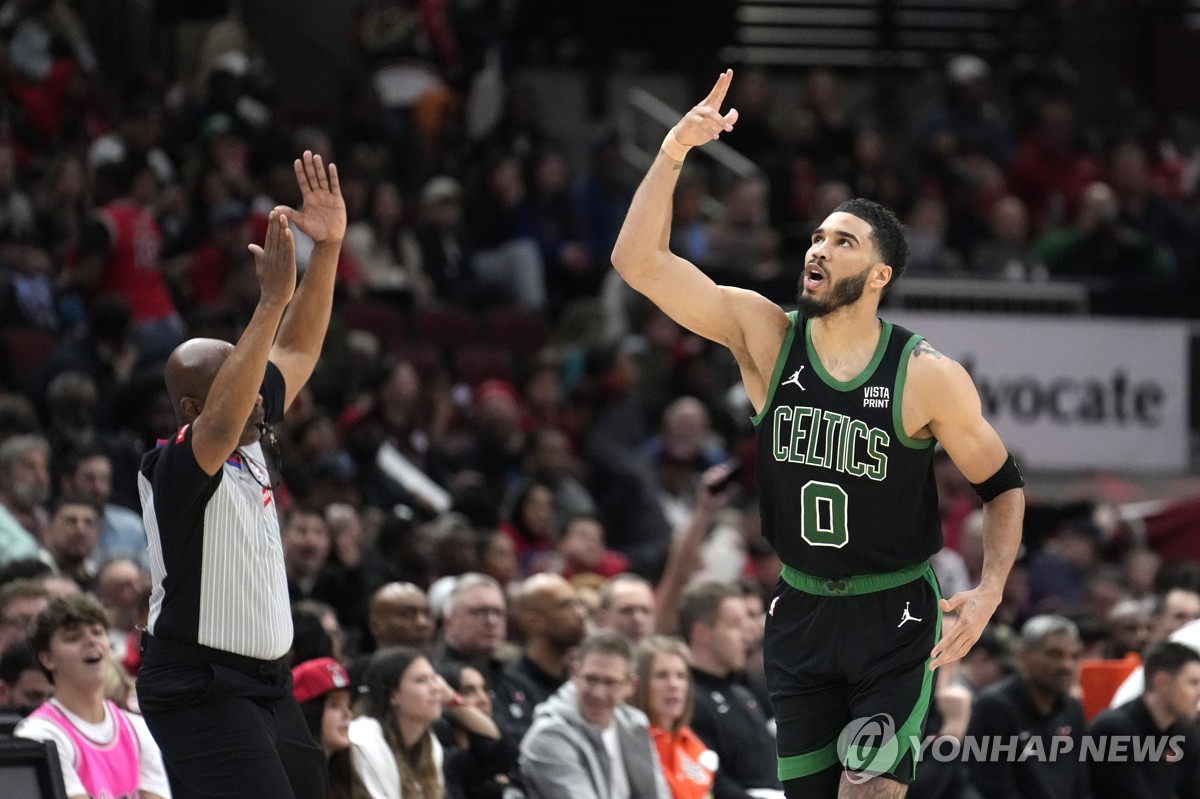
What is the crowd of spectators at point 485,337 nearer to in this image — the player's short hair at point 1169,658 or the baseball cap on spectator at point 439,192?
the baseball cap on spectator at point 439,192

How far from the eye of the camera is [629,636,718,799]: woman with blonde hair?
8297 millimetres

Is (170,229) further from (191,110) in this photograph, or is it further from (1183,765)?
(1183,765)

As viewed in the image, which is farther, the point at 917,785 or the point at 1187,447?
the point at 1187,447

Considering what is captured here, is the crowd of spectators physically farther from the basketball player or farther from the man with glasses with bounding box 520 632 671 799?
the basketball player

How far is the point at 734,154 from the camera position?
1781 cm

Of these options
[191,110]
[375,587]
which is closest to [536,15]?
[191,110]

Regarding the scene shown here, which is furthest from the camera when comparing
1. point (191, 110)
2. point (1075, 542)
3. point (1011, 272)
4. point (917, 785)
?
point (1011, 272)

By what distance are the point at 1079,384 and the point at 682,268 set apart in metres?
10.5

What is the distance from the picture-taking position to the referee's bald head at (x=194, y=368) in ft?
17.4

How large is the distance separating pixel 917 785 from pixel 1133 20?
13485 millimetres

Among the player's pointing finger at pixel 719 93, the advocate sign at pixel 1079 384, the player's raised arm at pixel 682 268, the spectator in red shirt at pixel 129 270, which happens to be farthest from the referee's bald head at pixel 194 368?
the advocate sign at pixel 1079 384

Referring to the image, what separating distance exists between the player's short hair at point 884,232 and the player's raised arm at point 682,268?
1.18ft

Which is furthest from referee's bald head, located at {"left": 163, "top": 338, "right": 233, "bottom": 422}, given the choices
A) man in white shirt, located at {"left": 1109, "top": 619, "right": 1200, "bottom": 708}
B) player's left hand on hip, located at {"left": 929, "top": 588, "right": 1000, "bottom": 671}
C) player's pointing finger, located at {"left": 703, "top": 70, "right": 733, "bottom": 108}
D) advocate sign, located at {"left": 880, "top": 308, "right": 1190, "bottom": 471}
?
advocate sign, located at {"left": 880, "top": 308, "right": 1190, "bottom": 471}

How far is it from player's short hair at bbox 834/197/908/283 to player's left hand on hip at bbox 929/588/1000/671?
0.98 m
